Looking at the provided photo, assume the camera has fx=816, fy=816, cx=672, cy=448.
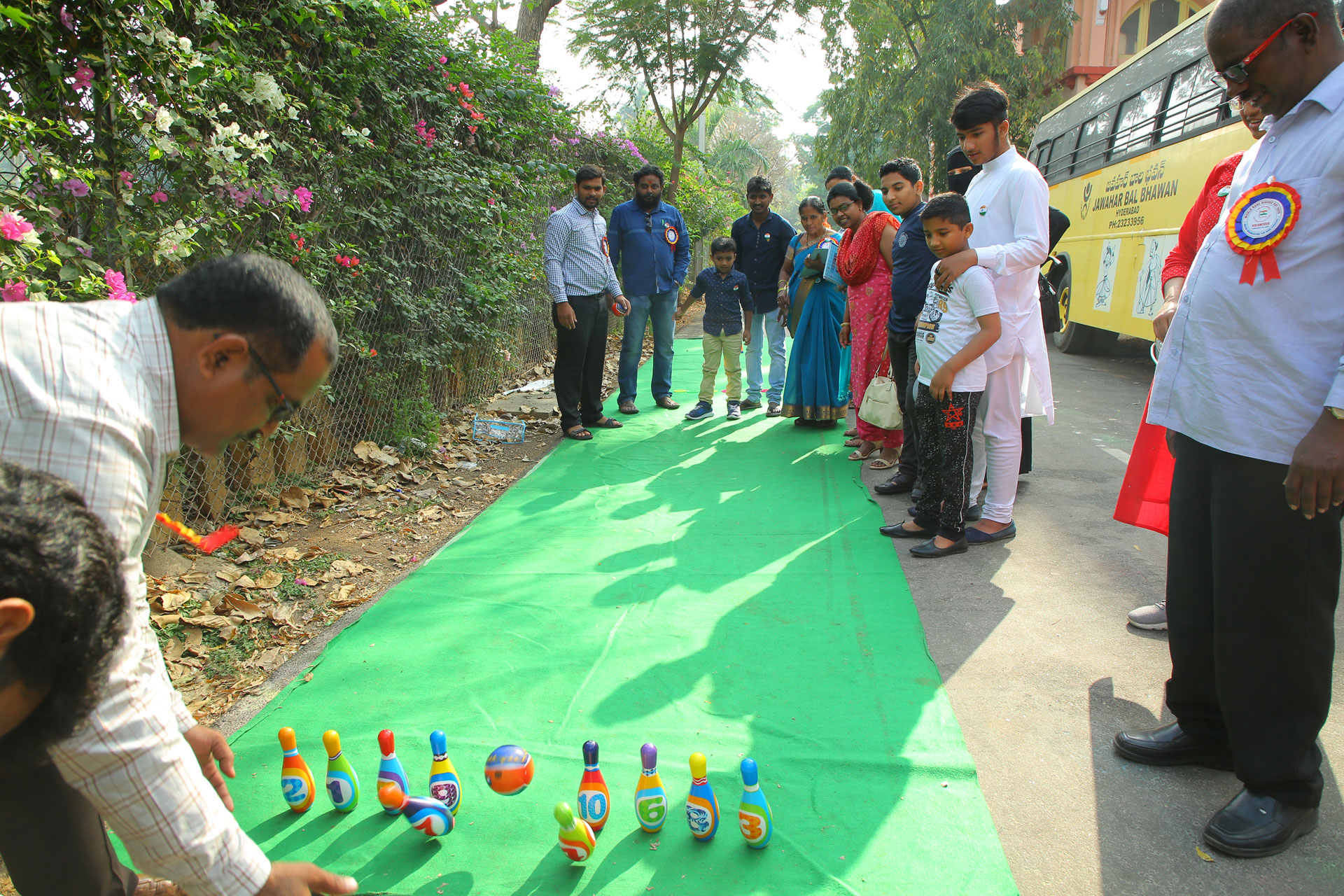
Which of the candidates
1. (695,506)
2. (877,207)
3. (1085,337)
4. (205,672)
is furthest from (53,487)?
(1085,337)

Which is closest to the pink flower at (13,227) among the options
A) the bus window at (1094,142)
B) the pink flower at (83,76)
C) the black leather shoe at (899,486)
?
the pink flower at (83,76)

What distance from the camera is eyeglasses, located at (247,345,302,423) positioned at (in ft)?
4.43

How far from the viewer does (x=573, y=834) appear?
2.00 metres

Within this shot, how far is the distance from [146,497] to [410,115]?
17.6 feet

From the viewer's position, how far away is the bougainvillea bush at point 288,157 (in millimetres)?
3088

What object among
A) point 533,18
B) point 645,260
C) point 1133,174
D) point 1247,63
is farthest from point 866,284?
point 533,18

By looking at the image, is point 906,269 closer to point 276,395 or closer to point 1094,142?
point 276,395

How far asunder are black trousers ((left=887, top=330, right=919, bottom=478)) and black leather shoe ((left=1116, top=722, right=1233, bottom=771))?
6.07ft

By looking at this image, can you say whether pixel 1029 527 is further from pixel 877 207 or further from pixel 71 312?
pixel 71 312

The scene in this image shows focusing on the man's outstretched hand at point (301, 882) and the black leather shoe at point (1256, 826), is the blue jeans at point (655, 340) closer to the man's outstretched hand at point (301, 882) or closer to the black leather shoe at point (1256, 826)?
the black leather shoe at point (1256, 826)

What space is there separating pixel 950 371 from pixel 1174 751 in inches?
72.4

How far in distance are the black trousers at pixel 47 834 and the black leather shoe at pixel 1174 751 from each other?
2.60 m

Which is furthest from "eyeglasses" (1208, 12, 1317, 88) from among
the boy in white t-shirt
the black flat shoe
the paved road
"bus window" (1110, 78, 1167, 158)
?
"bus window" (1110, 78, 1167, 158)

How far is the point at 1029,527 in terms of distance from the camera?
4371 mm
